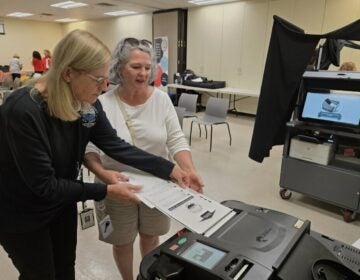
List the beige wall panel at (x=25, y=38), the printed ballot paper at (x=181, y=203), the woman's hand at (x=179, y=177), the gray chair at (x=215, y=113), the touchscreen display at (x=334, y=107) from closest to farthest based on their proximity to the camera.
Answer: the printed ballot paper at (x=181, y=203) < the woman's hand at (x=179, y=177) < the touchscreen display at (x=334, y=107) < the gray chair at (x=215, y=113) < the beige wall panel at (x=25, y=38)

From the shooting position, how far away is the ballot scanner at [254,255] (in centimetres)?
67

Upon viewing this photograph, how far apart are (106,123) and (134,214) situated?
1.60ft

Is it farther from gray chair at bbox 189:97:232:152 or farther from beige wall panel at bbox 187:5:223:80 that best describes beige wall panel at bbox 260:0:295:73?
gray chair at bbox 189:97:232:152

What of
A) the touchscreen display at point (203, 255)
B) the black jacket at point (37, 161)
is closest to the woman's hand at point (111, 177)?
the black jacket at point (37, 161)

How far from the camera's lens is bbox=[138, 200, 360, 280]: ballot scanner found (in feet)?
2.19

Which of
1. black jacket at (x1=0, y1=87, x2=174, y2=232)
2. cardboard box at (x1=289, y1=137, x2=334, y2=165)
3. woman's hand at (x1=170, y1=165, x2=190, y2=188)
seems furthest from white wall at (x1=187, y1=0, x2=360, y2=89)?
black jacket at (x1=0, y1=87, x2=174, y2=232)

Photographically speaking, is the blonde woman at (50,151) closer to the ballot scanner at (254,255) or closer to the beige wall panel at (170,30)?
the ballot scanner at (254,255)

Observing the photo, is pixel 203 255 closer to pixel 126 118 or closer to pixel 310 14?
pixel 126 118

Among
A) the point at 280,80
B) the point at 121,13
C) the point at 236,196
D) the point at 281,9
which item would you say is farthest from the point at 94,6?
the point at 236,196

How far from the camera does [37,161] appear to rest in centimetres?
92

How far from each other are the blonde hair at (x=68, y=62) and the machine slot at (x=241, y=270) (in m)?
0.70

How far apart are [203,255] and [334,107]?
2328 mm

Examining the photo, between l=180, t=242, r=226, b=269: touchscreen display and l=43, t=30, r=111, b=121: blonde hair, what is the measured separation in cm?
59

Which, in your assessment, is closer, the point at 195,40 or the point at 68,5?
the point at 195,40
